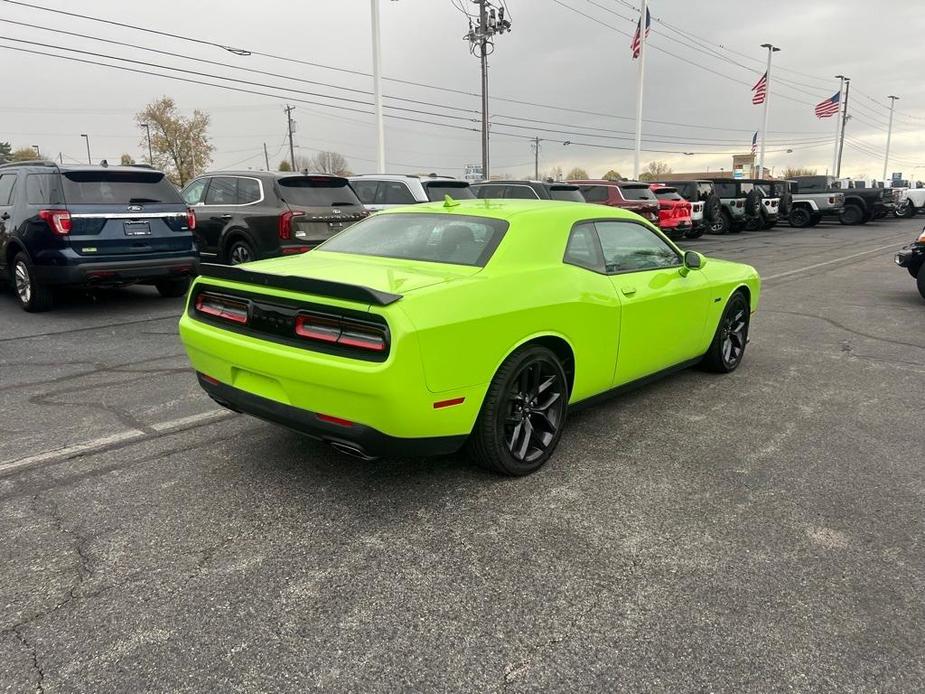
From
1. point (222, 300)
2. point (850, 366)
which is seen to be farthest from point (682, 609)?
point (850, 366)

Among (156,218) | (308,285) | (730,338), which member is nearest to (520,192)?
(156,218)

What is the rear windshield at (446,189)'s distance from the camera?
12828mm

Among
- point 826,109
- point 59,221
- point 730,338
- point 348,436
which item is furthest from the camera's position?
point 826,109

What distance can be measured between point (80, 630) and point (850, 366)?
6.24 metres

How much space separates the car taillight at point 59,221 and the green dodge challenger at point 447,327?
4.81 meters

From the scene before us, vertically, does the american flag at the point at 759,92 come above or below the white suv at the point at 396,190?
above

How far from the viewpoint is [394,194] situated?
12.5 meters

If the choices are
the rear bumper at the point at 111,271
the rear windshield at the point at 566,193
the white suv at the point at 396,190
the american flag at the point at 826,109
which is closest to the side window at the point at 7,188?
the rear bumper at the point at 111,271

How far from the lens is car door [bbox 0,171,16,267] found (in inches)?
324

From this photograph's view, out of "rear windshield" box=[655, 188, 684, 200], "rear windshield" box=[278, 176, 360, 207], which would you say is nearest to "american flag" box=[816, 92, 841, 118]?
"rear windshield" box=[655, 188, 684, 200]

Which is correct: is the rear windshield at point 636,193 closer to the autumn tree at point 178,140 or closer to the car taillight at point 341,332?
the car taillight at point 341,332

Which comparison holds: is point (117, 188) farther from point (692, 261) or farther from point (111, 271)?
point (692, 261)

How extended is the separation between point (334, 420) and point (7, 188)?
25.5ft

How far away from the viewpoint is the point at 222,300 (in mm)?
A: 3709
